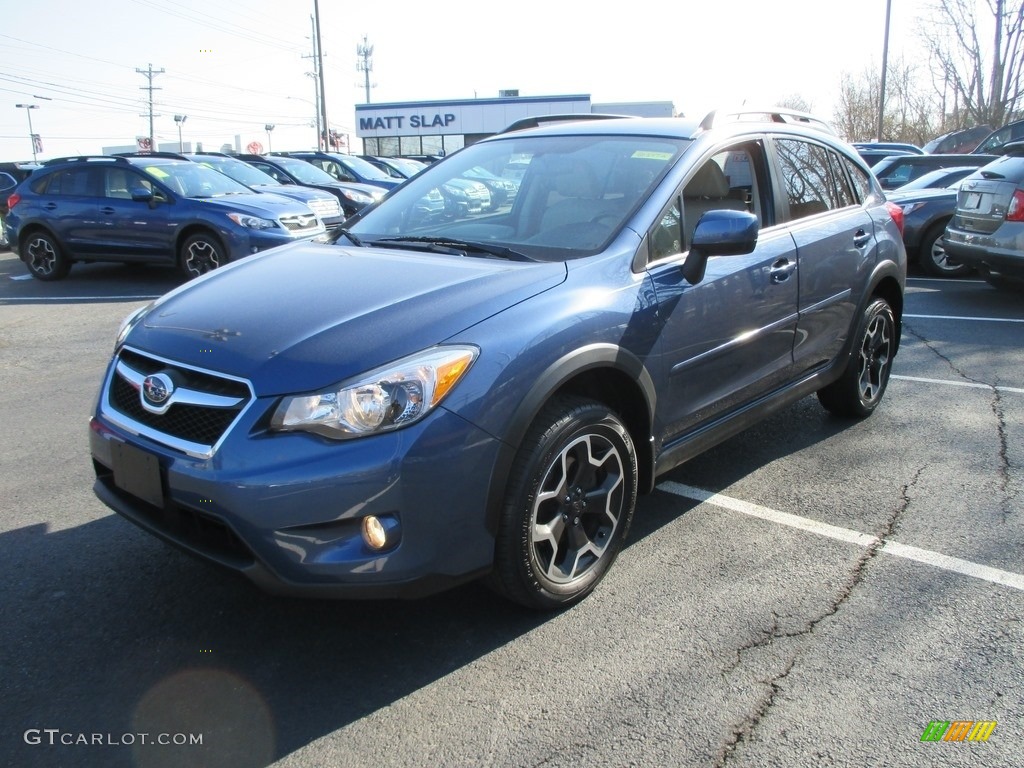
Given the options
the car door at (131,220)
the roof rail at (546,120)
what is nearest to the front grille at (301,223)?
the car door at (131,220)

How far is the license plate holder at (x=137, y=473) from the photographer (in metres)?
2.76

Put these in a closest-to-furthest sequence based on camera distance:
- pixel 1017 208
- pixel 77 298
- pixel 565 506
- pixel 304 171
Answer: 1. pixel 565 506
2. pixel 1017 208
3. pixel 77 298
4. pixel 304 171

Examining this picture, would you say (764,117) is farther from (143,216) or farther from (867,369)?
(143,216)

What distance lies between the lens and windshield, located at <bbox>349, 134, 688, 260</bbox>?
3.60 meters

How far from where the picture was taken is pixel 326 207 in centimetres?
1283

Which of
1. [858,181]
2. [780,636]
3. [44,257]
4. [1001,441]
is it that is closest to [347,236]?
[780,636]

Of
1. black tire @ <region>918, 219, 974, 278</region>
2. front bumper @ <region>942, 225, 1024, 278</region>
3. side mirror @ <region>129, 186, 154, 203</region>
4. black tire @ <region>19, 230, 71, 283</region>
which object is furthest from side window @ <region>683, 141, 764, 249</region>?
black tire @ <region>19, 230, 71, 283</region>

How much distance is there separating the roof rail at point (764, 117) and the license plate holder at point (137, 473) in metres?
2.76

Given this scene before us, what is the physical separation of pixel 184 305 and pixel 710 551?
7.73 feet

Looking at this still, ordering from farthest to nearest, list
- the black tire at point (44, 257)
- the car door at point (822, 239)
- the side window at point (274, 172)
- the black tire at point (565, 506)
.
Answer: the side window at point (274, 172), the black tire at point (44, 257), the car door at point (822, 239), the black tire at point (565, 506)

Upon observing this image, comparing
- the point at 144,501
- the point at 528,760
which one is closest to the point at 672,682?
the point at 528,760

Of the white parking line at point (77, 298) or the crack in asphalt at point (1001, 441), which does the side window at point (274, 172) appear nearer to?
the white parking line at point (77, 298)

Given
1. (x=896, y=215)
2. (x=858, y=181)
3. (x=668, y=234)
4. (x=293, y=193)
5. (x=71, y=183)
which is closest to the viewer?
(x=668, y=234)

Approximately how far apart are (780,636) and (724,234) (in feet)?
4.98
